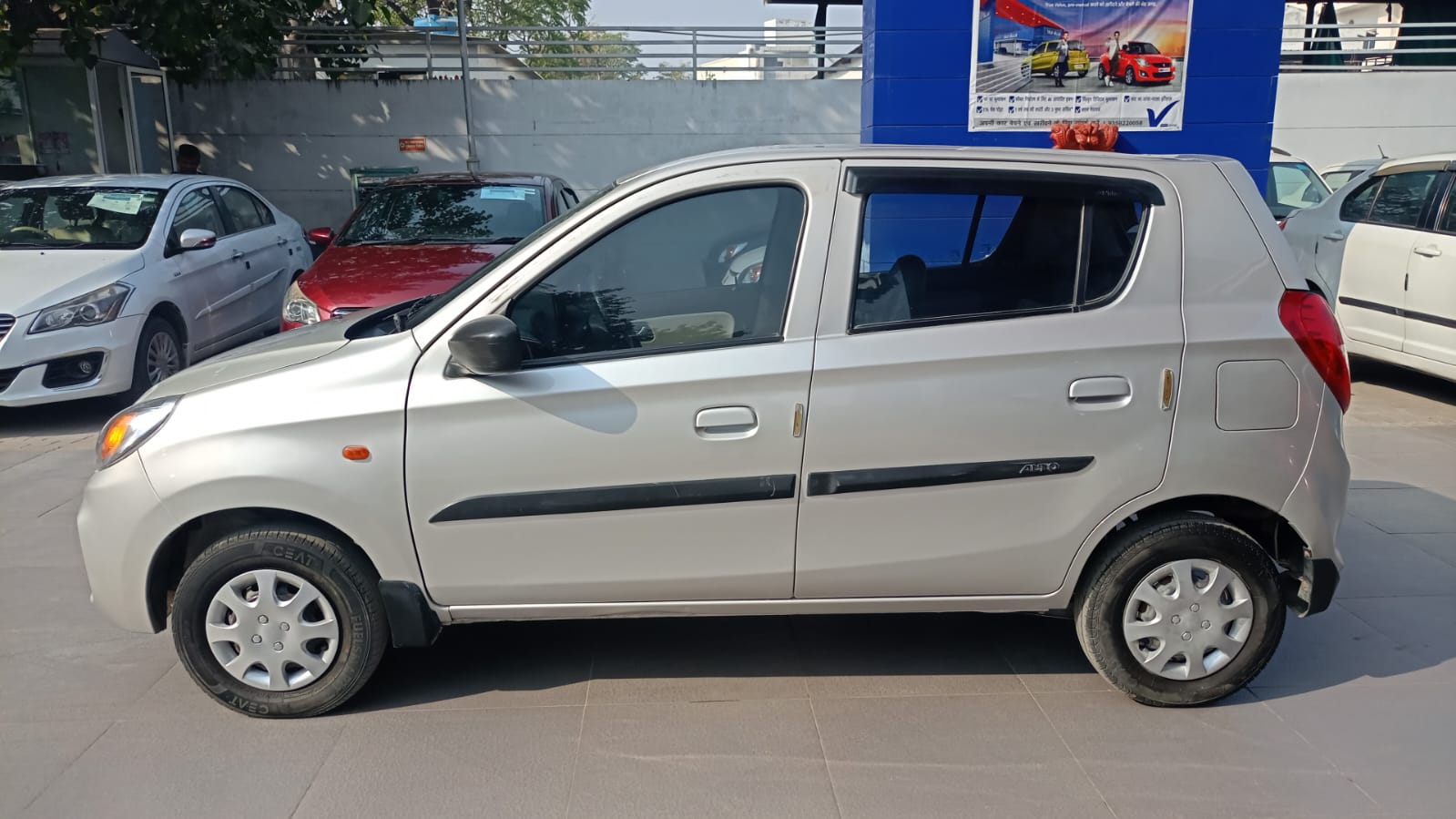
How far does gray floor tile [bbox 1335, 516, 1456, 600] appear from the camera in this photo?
15.4ft

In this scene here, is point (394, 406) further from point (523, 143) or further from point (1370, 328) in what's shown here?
point (523, 143)

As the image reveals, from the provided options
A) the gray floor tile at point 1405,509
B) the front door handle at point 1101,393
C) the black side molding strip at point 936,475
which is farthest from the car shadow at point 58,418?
the gray floor tile at point 1405,509

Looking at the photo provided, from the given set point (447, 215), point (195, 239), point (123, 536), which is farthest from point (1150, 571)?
point (195, 239)

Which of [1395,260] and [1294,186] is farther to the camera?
[1294,186]

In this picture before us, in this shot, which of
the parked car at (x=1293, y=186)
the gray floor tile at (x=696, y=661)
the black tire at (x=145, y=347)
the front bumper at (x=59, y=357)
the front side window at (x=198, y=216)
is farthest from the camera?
the parked car at (x=1293, y=186)

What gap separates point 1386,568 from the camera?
16.2 ft

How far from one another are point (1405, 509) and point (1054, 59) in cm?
384

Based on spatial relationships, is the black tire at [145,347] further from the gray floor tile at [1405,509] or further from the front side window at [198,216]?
the gray floor tile at [1405,509]

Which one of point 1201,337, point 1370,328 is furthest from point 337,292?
point 1370,328

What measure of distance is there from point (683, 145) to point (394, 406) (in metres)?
12.7

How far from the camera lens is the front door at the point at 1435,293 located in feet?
24.8

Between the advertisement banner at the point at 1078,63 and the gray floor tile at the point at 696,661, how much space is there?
487 centimetres

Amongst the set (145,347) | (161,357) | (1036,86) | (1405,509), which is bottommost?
(1405,509)

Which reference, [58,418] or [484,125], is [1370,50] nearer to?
[484,125]
